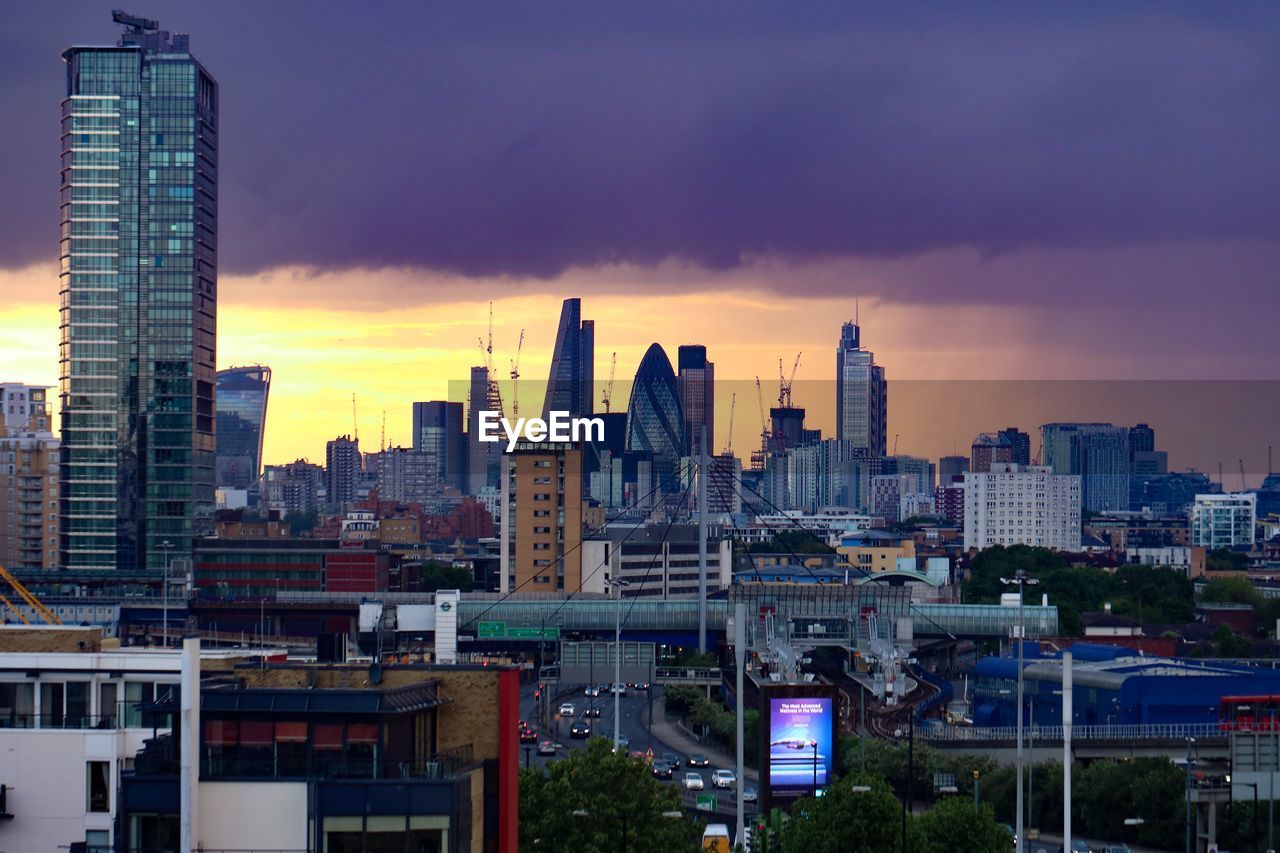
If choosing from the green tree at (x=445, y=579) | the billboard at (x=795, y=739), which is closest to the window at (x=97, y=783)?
the billboard at (x=795, y=739)

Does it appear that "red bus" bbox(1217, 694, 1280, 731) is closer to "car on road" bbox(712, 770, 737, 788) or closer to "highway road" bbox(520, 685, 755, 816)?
"highway road" bbox(520, 685, 755, 816)

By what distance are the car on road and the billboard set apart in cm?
1198

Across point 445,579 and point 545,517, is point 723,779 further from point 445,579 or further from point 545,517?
point 445,579

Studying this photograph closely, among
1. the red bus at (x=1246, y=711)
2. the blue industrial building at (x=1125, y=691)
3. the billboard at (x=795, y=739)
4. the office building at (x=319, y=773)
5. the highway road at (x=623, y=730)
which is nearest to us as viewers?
the office building at (x=319, y=773)

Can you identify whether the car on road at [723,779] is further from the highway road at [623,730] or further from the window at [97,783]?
the window at [97,783]

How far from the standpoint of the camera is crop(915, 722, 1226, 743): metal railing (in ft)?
181

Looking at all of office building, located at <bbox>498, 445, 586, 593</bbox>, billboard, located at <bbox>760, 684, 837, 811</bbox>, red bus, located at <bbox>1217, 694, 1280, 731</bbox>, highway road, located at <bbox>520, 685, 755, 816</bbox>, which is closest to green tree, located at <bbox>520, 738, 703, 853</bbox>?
billboard, located at <bbox>760, 684, 837, 811</bbox>

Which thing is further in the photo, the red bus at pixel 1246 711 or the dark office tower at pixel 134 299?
the dark office tower at pixel 134 299

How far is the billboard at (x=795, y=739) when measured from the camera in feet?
150

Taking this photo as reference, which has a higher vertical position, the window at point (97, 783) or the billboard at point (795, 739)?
the window at point (97, 783)

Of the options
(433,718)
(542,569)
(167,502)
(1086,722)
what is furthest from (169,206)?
(433,718)

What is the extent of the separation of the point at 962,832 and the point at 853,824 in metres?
2.04

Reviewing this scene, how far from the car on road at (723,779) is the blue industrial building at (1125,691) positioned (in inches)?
395

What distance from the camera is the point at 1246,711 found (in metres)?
49.5
